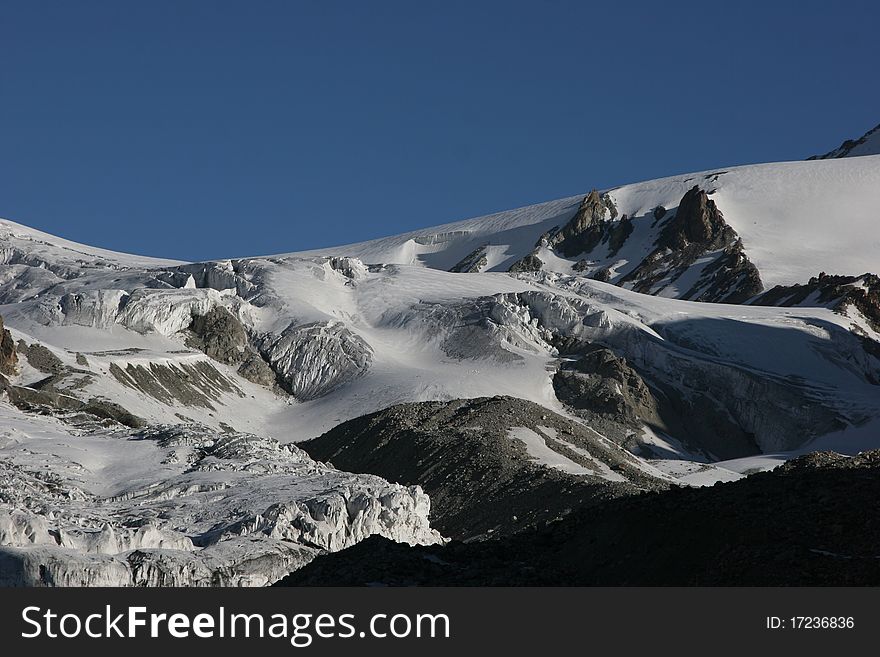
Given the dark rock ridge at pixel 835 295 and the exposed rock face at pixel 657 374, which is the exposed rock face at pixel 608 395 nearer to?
the exposed rock face at pixel 657 374

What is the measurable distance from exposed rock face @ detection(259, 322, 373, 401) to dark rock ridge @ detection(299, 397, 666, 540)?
2172 centimetres

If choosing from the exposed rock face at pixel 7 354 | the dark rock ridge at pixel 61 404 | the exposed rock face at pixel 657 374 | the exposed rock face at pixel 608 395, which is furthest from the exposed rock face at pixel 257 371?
the dark rock ridge at pixel 61 404

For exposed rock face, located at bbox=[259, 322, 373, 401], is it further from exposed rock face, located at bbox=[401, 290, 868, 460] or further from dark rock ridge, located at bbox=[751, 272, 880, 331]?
dark rock ridge, located at bbox=[751, 272, 880, 331]

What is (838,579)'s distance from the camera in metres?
27.4

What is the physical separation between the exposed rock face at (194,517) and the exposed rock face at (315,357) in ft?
166

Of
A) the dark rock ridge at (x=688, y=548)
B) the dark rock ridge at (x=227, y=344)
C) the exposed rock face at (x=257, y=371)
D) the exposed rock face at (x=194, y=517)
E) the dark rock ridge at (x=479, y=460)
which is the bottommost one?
the dark rock ridge at (x=688, y=548)

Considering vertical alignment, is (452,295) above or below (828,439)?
above

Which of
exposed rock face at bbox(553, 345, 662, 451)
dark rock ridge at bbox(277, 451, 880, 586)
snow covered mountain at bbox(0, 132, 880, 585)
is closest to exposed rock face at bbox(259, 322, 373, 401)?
snow covered mountain at bbox(0, 132, 880, 585)

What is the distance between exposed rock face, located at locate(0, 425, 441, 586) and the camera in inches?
1800

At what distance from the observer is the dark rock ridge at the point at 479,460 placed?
227ft

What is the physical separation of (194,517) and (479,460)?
25.7 m
